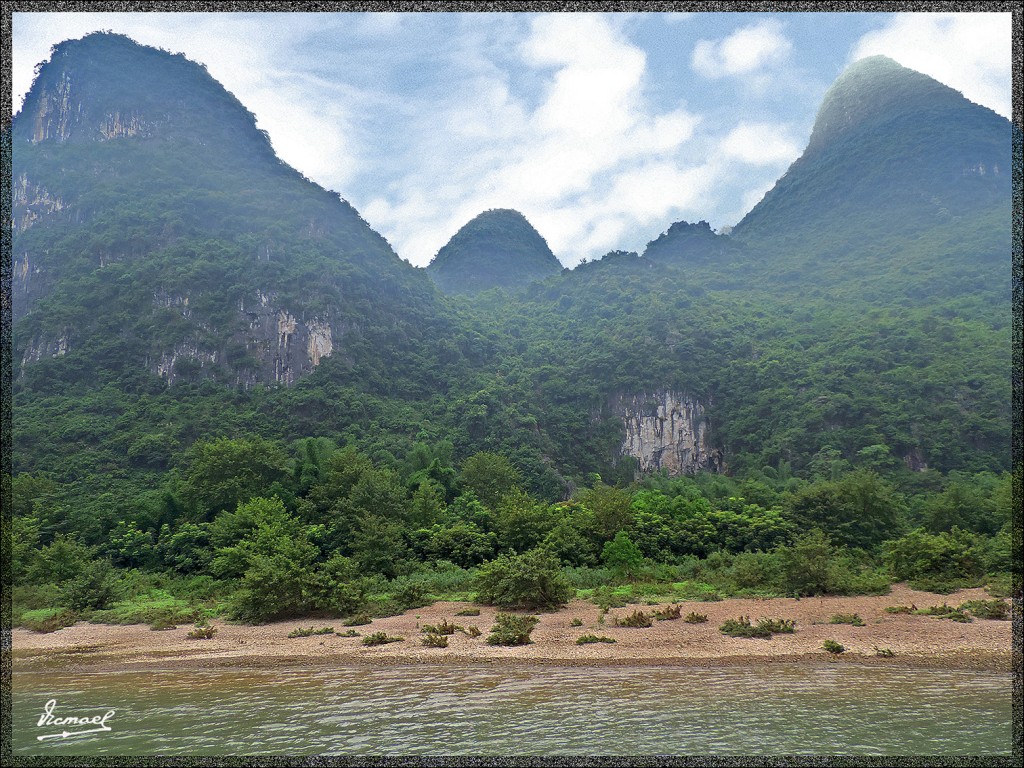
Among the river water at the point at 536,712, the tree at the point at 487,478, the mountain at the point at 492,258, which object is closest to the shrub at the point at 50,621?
the river water at the point at 536,712

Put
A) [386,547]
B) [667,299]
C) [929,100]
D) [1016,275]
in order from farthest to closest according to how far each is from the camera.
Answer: [929,100], [667,299], [386,547], [1016,275]

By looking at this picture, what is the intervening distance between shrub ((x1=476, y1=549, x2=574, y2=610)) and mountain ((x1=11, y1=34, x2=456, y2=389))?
59.6m

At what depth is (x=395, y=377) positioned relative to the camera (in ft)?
257

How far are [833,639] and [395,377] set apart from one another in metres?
71.0

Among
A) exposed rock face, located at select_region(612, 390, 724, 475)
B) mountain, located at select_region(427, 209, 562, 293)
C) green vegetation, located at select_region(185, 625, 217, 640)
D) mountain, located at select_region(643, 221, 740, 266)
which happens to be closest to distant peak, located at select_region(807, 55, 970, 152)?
mountain, located at select_region(643, 221, 740, 266)

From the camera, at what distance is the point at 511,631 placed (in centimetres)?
1245

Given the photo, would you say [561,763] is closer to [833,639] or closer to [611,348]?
[833,639]

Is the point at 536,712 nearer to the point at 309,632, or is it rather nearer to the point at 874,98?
the point at 309,632

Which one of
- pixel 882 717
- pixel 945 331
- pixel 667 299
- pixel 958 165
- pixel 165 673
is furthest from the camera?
pixel 958 165

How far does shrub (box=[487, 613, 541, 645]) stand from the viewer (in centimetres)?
1221

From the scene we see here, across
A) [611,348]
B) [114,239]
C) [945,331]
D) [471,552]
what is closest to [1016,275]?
[471,552]

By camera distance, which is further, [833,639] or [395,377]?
[395,377]

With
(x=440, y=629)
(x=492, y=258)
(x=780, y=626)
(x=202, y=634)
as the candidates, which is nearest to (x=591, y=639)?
(x=440, y=629)

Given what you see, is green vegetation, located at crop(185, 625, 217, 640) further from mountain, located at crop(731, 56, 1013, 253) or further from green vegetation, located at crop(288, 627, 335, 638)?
mountain, located at crop(731, 56, 1013, 253)
